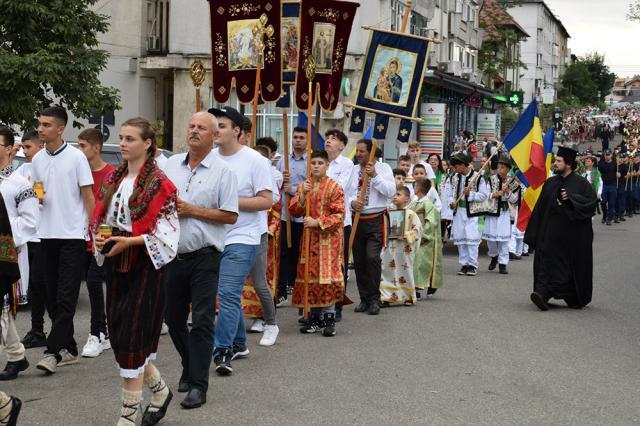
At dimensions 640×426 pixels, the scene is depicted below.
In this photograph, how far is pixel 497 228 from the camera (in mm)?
17328

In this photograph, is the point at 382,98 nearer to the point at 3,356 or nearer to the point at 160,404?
the point at 3,356

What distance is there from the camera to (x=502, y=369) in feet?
28.2

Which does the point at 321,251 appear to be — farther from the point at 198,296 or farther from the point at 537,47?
the point at 537,47

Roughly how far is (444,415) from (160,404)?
1744mm

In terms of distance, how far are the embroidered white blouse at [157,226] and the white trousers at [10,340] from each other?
2028 mm

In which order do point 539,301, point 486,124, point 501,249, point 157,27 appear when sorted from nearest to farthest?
point 539,301
point 501,249
point 157,27
point 486,124

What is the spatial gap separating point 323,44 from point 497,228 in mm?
7008

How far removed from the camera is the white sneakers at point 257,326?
412 inches

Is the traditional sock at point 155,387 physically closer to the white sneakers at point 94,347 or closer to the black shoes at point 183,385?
the black shoes at point 183,385

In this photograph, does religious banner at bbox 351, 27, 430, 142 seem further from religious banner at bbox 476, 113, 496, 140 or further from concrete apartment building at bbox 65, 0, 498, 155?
religious banner at bbox 476, 113, 496, 140

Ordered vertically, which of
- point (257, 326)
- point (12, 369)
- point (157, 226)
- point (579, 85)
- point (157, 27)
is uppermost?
point (579, 85)

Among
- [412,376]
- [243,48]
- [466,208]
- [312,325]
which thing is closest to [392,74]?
[243,48]

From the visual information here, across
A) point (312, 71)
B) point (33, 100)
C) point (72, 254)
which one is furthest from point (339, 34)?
point (33, 100)

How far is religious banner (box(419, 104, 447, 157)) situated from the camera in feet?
131
